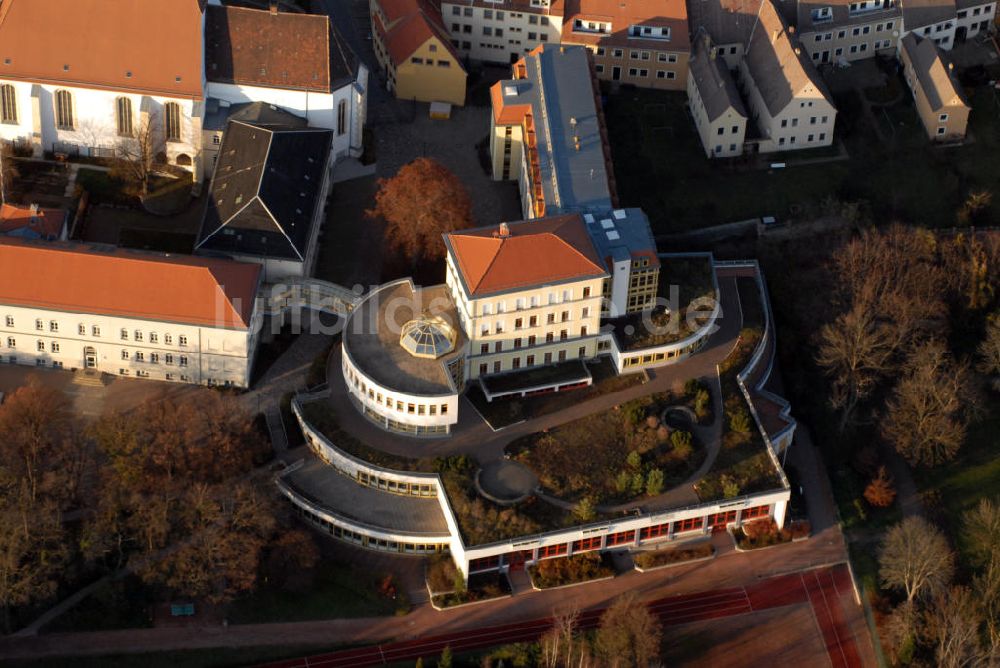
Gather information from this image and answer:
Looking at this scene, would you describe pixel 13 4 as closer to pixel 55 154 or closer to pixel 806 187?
pixel 55 154

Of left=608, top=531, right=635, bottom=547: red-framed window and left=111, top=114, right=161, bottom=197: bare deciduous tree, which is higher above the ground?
left=111, top=114, right=161, bottom=197: bare deciduous tree

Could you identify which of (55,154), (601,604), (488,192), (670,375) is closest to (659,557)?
(601,604)

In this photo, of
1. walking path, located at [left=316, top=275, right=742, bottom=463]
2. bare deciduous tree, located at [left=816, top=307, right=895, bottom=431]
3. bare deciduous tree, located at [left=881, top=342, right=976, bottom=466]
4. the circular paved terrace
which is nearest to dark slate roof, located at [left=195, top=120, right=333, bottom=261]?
walking path, located at [left=316, top=275, right=742, bottom=463]

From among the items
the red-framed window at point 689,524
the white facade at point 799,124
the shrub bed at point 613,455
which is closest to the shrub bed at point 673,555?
the red-framed window at point 689,524

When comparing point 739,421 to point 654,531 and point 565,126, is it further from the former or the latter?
point 565,126

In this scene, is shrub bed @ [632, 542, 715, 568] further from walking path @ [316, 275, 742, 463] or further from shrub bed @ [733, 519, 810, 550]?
walking path @ [316, 275, 742, 463]
